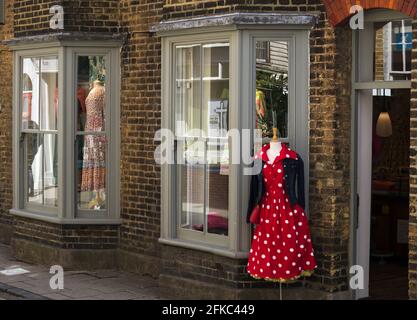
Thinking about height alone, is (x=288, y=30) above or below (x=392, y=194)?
above

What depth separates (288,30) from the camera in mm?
8484

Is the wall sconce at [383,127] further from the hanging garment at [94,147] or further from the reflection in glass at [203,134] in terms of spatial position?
the hanging garment at [94,147]

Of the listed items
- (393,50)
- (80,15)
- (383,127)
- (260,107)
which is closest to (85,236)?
(80,15)

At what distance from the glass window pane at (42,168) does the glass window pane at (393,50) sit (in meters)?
4.58

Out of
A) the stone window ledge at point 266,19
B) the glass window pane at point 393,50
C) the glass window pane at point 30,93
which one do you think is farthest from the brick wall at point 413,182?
the glass window pane at point 30,93

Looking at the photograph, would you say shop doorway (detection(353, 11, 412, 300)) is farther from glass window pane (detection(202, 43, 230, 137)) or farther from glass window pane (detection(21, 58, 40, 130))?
glass window pane (detection(21, 58, 40, 130))

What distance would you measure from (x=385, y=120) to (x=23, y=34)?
5046mm

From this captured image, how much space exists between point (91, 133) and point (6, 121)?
2.74m

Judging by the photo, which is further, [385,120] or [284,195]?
[385,120]

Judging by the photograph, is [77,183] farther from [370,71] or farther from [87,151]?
[370,71]

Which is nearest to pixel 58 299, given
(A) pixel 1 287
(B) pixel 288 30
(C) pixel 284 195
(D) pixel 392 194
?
(A) pixel 1 287

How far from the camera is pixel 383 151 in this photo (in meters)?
12.4

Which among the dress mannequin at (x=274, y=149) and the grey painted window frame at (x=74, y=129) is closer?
the dress mannequin at (x=274, y=149)

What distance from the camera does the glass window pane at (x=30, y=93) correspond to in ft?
37.4
